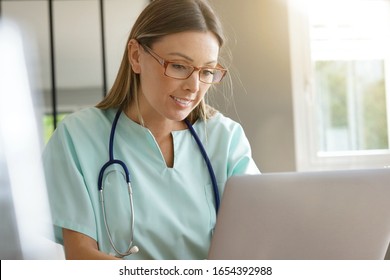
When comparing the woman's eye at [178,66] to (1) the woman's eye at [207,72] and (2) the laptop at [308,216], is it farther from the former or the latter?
(2) the laptop at [308,216]

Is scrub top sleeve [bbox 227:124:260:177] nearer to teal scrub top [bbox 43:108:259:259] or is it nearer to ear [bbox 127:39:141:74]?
teal scrub top [bbox 43:108:259:259]

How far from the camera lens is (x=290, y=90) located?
1078mm

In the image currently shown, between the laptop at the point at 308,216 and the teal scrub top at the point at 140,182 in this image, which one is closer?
the laptop at the point at 308,216

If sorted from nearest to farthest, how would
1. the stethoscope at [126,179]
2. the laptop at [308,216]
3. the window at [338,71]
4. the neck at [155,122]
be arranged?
1. the laptop at [308,216]
2. the stethoscope at [126,179]
3. the neck at [155,122]
4. the window at [338,71]

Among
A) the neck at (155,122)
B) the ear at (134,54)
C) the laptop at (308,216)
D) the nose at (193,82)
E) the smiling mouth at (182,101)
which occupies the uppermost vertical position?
the ear at (134,54)

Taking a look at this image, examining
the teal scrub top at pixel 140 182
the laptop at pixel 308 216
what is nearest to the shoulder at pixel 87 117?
the teal scrub top at pixel 140 182

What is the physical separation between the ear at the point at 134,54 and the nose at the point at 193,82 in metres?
0.09

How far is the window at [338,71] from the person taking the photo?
1071 millimetres

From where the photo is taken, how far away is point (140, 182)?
2.93 feet

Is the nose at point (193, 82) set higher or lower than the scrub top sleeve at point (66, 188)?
higher

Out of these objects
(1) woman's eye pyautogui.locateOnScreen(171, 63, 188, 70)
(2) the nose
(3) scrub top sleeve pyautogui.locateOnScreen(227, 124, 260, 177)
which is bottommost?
(3) scrub top sleeve pyautogui.locateOnScreen(227, 124, 260, 177)

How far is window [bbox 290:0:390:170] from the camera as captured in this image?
1.07 m

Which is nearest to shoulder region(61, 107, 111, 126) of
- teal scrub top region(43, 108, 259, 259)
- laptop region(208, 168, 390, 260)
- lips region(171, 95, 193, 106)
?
teal scrub top region(43, 108, 259, 259)

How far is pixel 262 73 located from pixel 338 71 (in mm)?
256
